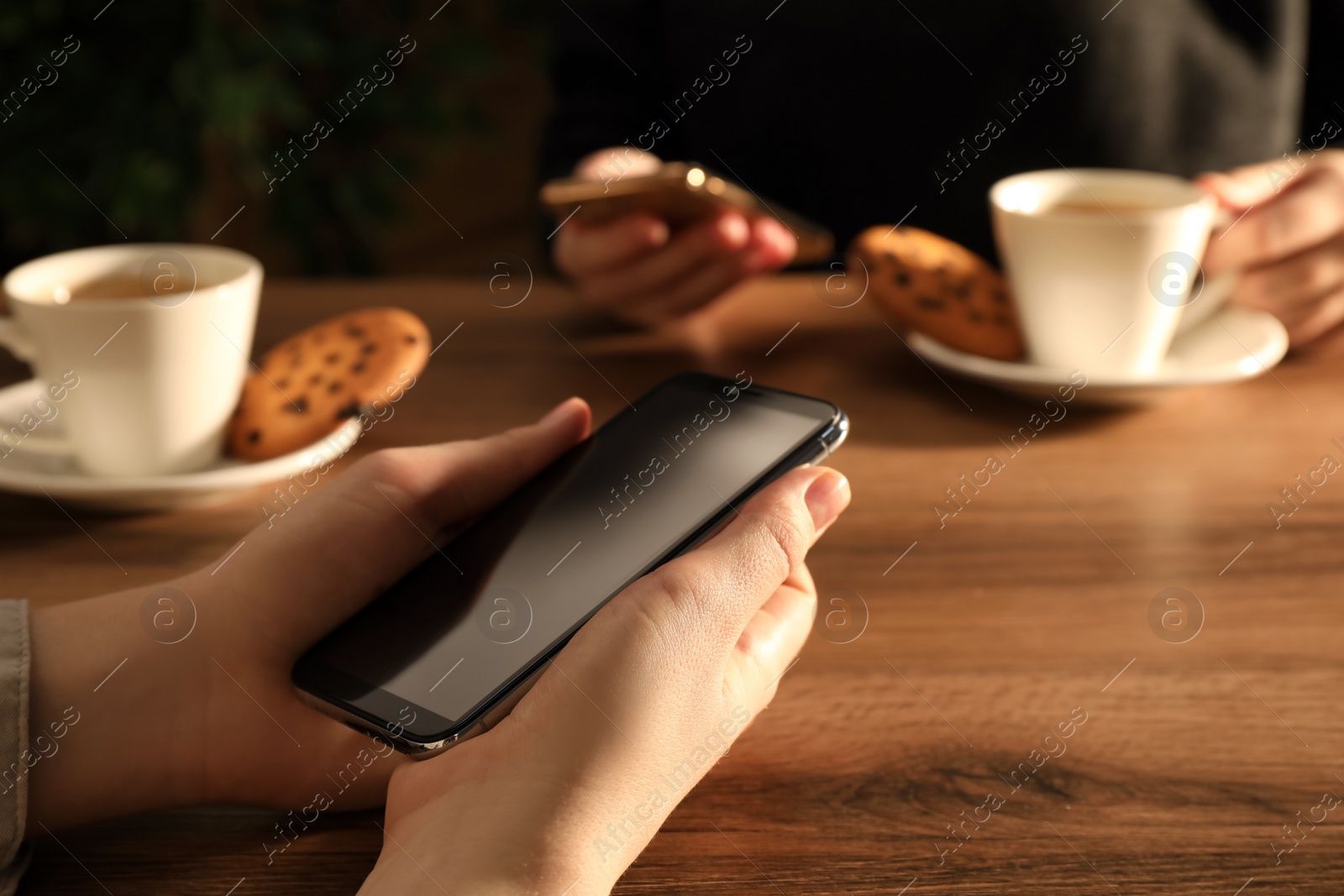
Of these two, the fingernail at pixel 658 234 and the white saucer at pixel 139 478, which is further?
the fingernail at pixel 658 234

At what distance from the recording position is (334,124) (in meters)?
1.92

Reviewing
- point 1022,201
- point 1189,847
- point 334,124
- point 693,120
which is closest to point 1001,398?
point 1022,201

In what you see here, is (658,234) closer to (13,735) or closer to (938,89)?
(938,89)

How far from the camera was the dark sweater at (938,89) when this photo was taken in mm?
1107

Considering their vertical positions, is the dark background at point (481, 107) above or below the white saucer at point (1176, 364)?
above

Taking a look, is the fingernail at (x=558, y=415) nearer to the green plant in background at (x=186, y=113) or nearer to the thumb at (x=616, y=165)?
the thumb at (x=616, y=165)

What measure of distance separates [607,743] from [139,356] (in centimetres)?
40

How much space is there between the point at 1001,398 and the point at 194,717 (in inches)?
21.7

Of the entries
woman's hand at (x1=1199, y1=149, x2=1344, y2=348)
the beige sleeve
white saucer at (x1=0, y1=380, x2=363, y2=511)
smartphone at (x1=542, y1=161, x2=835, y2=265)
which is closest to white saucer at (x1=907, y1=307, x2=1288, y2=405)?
woman's hand at (x1=1199, y1=149, x2=1344, y2=348)

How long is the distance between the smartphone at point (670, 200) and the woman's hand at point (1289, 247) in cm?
29

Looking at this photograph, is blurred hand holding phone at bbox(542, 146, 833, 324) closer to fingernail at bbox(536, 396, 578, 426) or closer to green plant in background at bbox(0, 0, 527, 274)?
fingernail at bbox(536, 396, 578, 426)

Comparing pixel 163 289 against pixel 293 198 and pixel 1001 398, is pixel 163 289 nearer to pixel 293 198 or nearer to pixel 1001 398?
pixel 1001 398

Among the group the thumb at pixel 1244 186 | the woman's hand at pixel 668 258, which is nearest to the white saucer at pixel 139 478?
the woman's hand at pixel 668 258

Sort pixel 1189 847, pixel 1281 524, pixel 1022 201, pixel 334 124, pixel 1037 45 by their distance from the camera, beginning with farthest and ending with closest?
1. pixel 334 124
2. pixel 1037 45
3. pixel 1022 201
4. pixel 1281 524
5. pixel 1189 847
